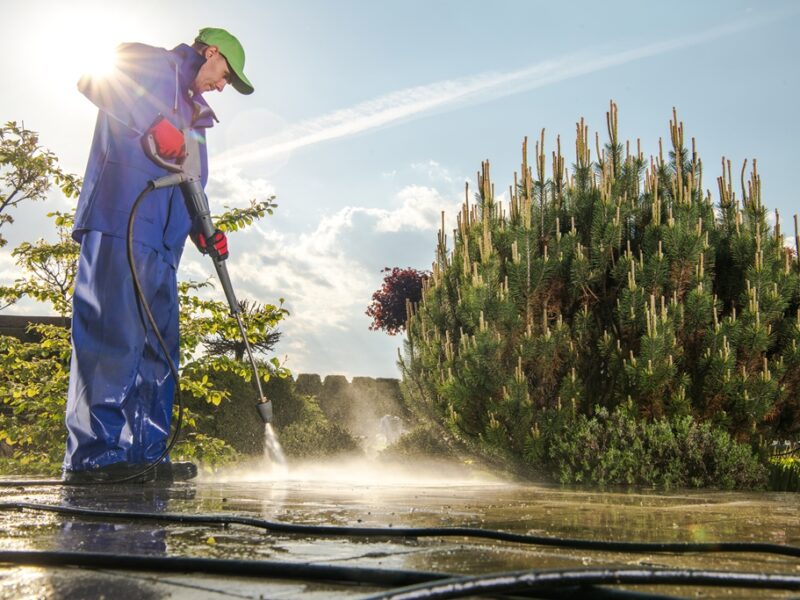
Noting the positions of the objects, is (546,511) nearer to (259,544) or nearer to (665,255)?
(259,544)

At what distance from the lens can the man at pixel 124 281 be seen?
4520 millimetres

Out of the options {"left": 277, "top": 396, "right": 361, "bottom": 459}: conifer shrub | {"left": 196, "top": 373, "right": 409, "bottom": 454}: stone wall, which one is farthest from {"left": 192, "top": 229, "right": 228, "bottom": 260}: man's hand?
{"left": 196, "top": 373, "right": 409, "bottom": 454}: stone wall

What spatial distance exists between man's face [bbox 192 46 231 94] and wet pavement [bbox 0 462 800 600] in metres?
2.53

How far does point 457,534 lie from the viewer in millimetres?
2232

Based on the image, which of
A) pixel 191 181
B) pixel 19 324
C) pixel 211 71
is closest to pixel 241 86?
pixel 211 71

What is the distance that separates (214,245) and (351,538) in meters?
3.32

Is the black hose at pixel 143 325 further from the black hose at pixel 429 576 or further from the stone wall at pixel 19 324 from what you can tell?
the stone wall at pixel 19 324

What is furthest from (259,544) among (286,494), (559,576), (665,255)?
(665,255)

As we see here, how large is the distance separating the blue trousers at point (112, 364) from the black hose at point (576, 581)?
3545 millimetres

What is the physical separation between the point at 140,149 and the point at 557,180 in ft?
14.1

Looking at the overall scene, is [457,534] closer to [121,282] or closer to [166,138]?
[121,282]

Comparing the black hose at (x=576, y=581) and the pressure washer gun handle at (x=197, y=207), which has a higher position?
the pressure washer gun handle at (x=197, y=207)

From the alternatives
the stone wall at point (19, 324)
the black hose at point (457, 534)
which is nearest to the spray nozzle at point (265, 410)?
the black hose at point (457, 534)

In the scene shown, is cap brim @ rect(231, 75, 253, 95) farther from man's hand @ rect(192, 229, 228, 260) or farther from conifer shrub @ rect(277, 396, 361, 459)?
conifer shrub @ rect(277, 396, 361, 459)
